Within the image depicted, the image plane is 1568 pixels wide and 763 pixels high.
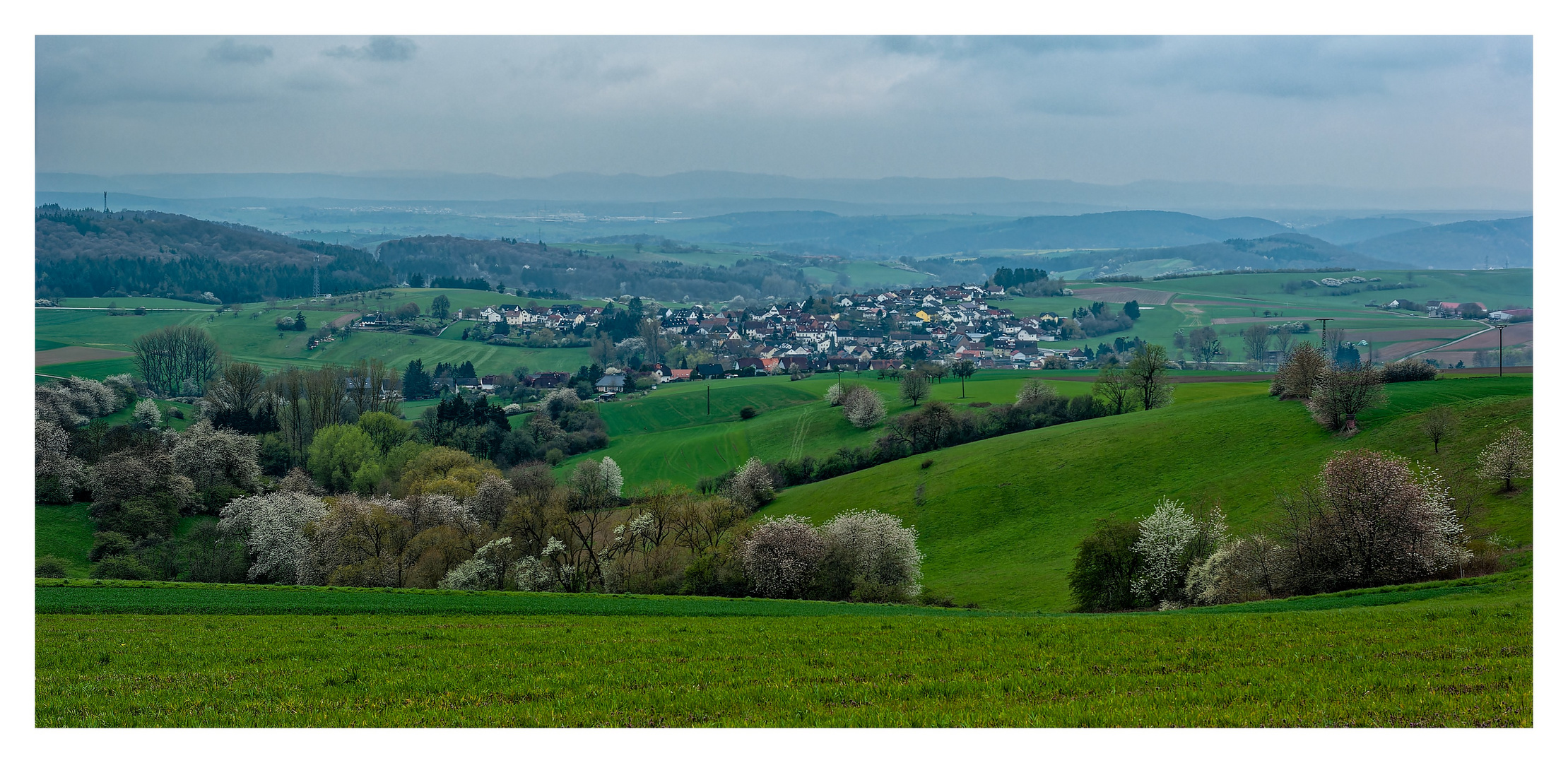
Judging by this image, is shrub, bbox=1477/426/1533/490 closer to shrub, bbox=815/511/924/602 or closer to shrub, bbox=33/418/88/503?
shrub, bbox=815/511/924/602

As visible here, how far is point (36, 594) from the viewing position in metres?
26.7

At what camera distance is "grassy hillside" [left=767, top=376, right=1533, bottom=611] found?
36750mm

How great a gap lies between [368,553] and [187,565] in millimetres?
10388

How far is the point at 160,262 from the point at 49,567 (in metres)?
160

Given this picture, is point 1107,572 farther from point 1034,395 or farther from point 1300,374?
point 1034,395

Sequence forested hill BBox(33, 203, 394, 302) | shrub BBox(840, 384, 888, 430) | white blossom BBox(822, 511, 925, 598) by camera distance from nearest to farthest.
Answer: white blossom BBox(822, 511, 925, 598) < shrub BBox(840, 384, 888, 430) < forested hill BBox(33, 203, 394, 302)

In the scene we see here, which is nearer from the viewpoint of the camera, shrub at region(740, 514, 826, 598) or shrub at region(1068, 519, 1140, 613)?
shrub at region(1068, 519, 1140, 613)

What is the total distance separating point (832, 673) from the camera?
543 inches

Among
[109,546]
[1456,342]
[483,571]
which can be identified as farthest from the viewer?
[1456,342]

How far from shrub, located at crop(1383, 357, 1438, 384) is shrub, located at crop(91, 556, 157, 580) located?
64536mm

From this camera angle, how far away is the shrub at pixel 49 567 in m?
37.3

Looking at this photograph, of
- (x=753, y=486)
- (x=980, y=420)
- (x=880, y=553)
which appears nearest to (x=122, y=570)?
(x=753, y=486)

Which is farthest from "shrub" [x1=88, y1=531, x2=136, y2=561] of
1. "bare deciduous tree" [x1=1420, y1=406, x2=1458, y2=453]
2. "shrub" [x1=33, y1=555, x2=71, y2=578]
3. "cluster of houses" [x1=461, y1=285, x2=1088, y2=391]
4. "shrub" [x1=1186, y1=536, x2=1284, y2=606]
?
"bare deciduous tree" [x1=1420, y1=406, x2=1458, y2=453]

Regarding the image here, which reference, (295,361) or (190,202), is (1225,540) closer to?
(295,361)
